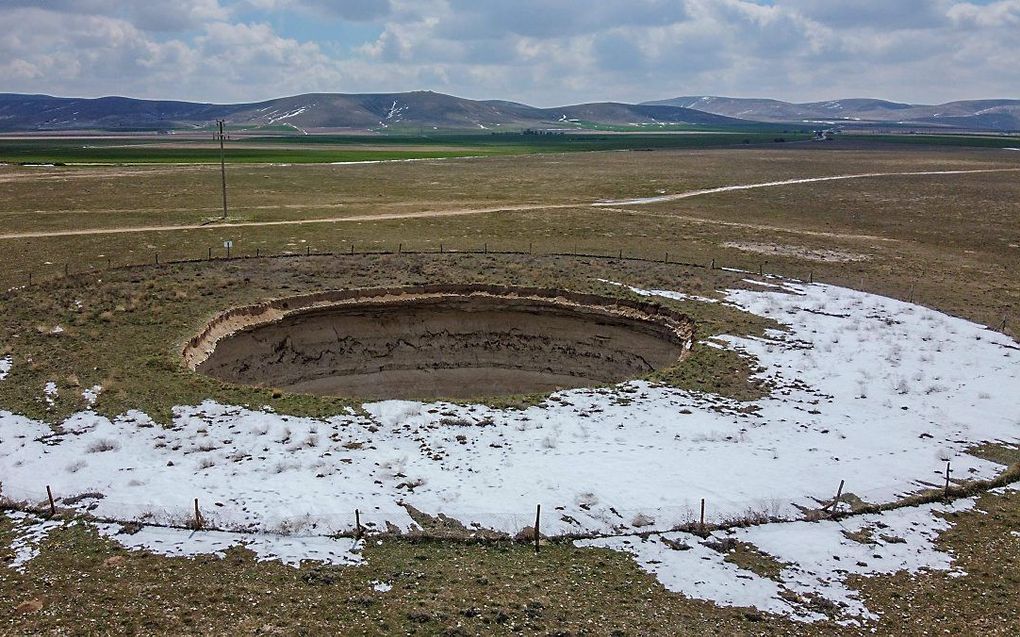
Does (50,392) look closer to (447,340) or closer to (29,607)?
(29,607)

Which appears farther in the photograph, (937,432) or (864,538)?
(937,432)

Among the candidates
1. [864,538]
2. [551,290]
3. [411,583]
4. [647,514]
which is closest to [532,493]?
[647,514]

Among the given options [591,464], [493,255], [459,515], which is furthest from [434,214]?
[459,515]

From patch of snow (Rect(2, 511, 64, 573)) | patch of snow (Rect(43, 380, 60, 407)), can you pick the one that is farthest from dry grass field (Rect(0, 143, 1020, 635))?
patch of snow (Rect(43, 380, 60, 407))

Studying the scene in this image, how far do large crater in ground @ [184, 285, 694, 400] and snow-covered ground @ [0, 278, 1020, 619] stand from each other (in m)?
8.49

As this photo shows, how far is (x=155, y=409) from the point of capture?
22.1 meters

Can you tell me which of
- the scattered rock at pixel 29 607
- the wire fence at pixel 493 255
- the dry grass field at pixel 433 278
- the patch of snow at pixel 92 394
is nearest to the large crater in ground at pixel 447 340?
the dry grass field at pixel 433 278

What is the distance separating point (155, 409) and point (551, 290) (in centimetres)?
1957

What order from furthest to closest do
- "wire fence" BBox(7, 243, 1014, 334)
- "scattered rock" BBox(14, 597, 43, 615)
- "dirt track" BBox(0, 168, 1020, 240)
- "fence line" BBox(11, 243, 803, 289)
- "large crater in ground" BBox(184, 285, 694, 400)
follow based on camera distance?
"dirt track" BBox(0, 168, 1020, 240) < "fence line" BBox(11, 243, 803, 289) < "wire fence" BBox(7, 243, 1014, 334) < "large crater in ground" BBox(184, 285, 694, 400) < "scattered rock" BBox(14, 597, 43, 615)

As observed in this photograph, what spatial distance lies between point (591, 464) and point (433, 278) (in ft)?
68.2

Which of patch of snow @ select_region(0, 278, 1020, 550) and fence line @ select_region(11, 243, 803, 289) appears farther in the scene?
fence line @ select_region(11, 243, 803, 289)

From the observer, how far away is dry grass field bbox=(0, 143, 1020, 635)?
1366cm

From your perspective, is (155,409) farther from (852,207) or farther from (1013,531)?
(852,207)

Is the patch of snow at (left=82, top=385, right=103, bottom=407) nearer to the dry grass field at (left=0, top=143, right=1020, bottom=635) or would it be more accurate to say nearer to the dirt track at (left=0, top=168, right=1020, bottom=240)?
the dry grass field at (left=0, top=143, right=1020, bottom=635)
